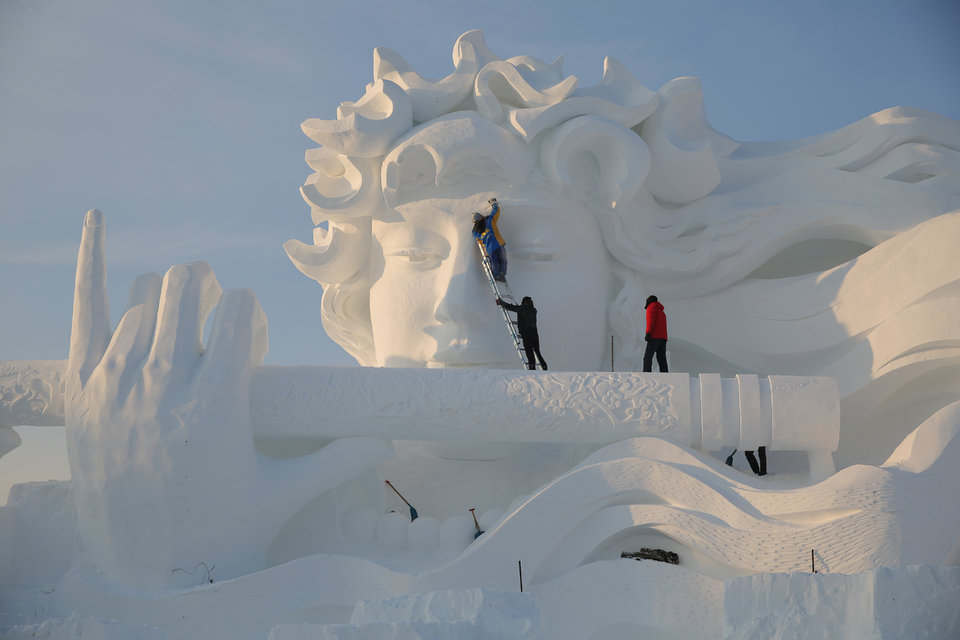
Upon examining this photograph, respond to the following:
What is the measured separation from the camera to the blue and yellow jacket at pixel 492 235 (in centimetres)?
674

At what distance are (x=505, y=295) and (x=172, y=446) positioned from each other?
7.52ft

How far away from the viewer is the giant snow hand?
5.64 meters

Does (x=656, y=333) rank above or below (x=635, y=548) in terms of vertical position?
above

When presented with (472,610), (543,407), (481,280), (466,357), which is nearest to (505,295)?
(481,280)

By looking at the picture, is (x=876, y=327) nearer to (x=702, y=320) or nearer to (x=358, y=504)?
(x=702, y=320)

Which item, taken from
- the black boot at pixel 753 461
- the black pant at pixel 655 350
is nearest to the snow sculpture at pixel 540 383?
the black boot at pixel 753 461

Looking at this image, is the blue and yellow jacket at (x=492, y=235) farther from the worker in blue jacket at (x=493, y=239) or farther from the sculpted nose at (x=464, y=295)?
the sculpted nose at (x=464, y=295)

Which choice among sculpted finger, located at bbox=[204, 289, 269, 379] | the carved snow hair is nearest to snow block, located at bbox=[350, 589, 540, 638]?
sculpted finger, located at bbox=[204, 289, 269, 379]

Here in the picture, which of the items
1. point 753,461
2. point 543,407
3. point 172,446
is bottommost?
point 753,461

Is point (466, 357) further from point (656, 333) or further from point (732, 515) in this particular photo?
point (732, 515)

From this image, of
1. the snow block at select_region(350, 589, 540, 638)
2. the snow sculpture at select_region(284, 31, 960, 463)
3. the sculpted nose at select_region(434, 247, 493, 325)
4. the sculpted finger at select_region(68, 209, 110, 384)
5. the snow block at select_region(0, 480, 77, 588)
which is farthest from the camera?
the snow sculpture at select_region(284, 31, 960, 463)

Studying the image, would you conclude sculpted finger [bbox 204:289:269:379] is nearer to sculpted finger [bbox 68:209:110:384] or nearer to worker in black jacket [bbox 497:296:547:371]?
sculpted finger [bbox 68:209:110:384]

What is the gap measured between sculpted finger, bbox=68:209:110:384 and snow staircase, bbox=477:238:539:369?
2282 millimetres

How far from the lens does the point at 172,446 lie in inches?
223
